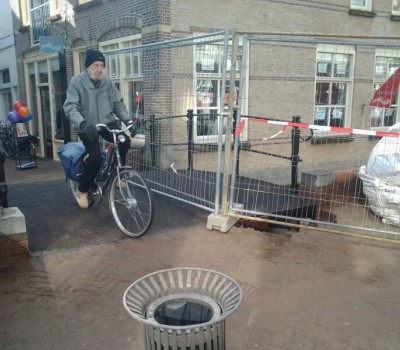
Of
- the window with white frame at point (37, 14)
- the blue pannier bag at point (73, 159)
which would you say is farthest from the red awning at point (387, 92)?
the window with white frame at point (37, 14)

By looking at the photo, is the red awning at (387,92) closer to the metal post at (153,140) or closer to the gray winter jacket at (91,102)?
the metal post at (153,140)

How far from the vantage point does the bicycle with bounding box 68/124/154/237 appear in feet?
14.6

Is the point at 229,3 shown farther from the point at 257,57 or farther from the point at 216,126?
the point at 216,126

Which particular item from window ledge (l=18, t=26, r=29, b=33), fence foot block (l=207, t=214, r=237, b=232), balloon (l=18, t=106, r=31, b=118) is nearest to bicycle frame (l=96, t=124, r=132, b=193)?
fence foot block (l=207, t=214, r=237, b=232)

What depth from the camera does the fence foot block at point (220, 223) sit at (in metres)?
4.86

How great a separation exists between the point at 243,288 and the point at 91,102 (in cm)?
277

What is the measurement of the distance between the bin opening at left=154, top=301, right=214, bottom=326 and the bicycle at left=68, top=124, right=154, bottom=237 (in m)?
2.37

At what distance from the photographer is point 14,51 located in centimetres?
1415

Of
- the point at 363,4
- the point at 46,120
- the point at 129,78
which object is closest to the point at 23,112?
the point at 46,120

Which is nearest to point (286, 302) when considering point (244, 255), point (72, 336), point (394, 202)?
point (244, 255)

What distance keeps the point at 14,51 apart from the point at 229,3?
882 centimetres

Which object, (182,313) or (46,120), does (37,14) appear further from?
(182,313)

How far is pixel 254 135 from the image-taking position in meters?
9.23

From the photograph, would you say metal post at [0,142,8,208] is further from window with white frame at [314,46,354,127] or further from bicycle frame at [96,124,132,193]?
window with white frame at [314,46,354,127]
